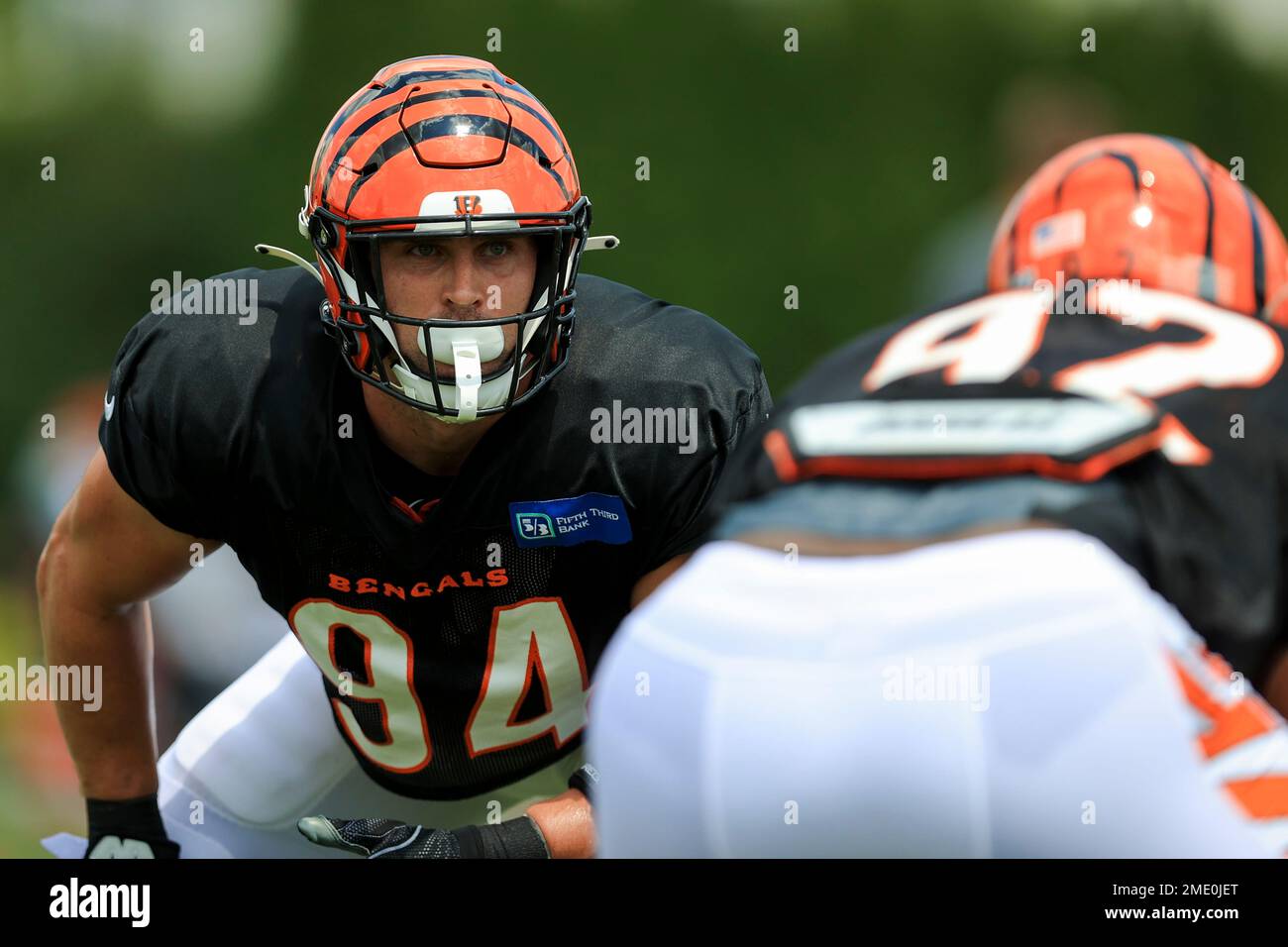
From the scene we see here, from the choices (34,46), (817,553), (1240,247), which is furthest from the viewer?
(34,46)

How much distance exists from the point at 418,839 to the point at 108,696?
2.65 ft

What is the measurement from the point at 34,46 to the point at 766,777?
7.55 m

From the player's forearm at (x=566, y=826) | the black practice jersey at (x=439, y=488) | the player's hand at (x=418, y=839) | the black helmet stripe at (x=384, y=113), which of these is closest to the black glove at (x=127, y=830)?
the black practice jersey at (x=439, y=488)

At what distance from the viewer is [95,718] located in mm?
3188

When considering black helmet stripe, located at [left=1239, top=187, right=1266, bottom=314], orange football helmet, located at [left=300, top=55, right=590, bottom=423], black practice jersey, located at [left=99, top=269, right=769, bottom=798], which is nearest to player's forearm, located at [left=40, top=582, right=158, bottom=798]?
black practice jersey, located at [left=99, top=269, right=769, bottom=798]

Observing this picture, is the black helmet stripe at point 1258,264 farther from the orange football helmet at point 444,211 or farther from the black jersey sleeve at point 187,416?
the black jersey sleeve at point 187,416

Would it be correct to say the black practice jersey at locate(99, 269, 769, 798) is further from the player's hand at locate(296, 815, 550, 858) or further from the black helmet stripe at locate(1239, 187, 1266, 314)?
the black helmet stripe at locate(1239, 187, 1266, 314)

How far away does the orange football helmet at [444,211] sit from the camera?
2729mm

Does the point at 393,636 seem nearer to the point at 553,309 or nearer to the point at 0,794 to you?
the point at 553,309

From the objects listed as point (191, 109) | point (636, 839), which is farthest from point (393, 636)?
point (191, 109)

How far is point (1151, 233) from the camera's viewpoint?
2006mm

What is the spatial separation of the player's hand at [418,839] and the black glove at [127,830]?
61 centimetres

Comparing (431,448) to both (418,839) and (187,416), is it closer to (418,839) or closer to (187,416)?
(187,416)

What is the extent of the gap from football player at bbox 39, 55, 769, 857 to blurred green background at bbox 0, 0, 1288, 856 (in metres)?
3.75
